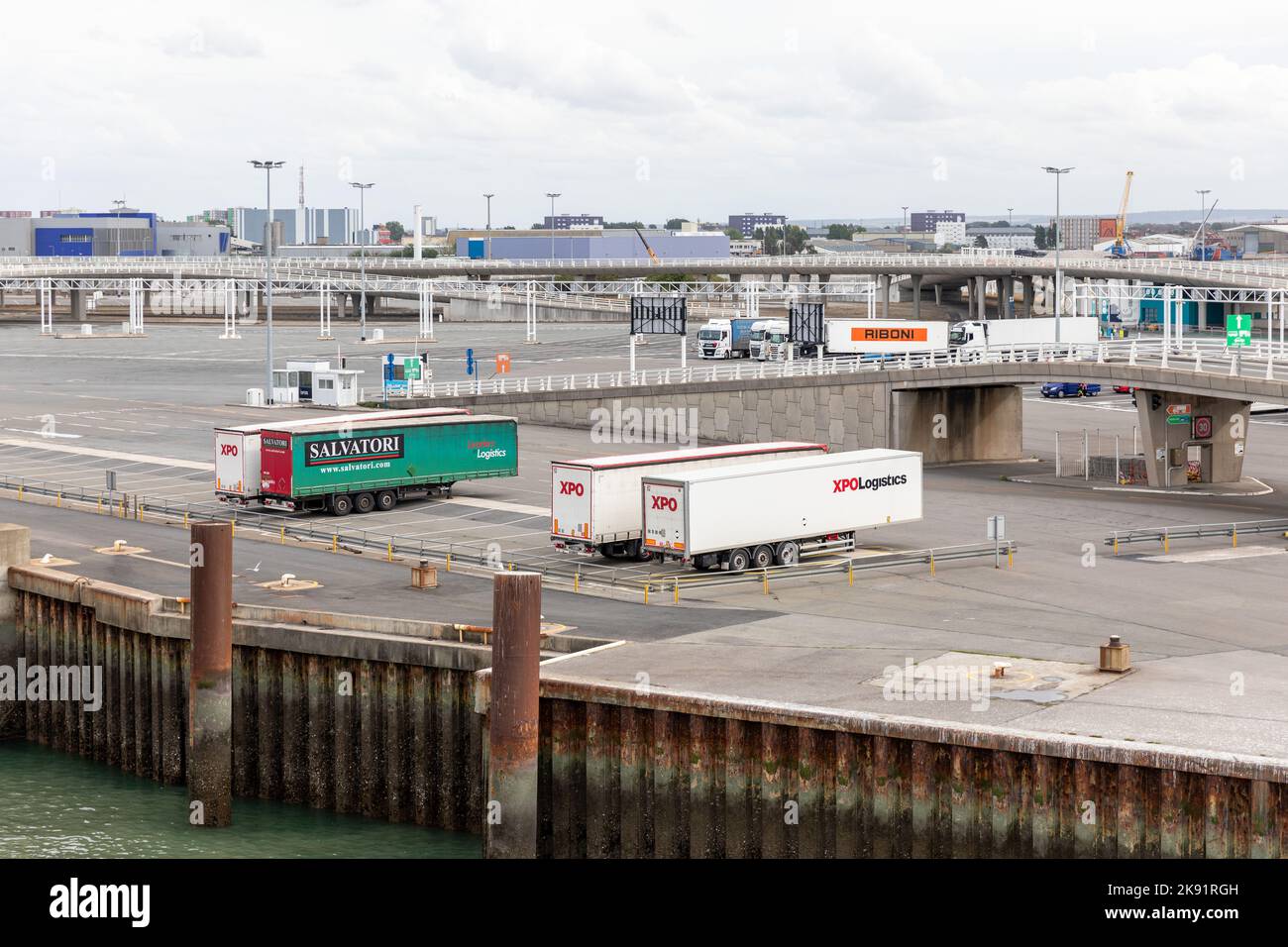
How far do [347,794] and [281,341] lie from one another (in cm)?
13656

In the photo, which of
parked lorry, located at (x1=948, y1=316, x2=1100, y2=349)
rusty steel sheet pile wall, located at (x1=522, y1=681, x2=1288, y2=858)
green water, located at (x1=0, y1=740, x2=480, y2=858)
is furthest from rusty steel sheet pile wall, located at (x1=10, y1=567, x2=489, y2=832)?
parked lorry, located at (x1=948, y1=316, x2=1100, y2=349)

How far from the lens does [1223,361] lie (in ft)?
276

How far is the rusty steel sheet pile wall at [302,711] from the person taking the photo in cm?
3991

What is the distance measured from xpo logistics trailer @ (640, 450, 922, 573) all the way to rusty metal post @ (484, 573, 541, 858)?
17.7 metres

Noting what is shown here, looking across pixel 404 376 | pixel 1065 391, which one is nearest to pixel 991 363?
pixel 1065 391

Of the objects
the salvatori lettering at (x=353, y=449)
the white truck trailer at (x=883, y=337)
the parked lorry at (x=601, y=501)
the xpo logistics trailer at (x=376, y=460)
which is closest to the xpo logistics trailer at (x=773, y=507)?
the parked lorry at (x=601, y=501)

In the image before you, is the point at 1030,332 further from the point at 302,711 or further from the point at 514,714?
the point at 514,714

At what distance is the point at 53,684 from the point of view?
48.3m

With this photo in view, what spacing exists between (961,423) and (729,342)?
5241cm

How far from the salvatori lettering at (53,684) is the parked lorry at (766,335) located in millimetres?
84475
